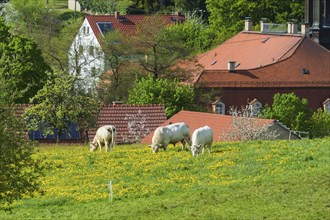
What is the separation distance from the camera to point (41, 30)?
118938mm

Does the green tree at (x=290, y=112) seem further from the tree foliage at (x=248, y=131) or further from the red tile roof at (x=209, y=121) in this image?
the tree foliage at (x=248, y=131)

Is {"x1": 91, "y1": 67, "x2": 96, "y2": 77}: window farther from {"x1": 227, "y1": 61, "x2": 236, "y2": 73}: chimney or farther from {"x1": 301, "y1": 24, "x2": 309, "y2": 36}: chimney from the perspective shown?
{"x1": 301, "y1": 24, "x2": 309, "y2": 36}: chimney

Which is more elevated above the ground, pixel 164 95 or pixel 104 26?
pixel 104 26

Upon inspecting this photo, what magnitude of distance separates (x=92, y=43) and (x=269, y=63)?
20.0 meters

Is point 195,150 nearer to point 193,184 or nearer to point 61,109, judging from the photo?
point 193,184

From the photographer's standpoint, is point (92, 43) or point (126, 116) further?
point (92, 43)

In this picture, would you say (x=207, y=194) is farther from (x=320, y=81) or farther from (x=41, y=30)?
(x=41, y=30)

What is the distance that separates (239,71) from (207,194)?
49.0m

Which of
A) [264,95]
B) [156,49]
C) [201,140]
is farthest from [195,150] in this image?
[156,49]

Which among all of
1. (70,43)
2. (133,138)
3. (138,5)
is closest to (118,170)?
(133,138)

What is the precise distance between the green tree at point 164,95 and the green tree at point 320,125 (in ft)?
21.7

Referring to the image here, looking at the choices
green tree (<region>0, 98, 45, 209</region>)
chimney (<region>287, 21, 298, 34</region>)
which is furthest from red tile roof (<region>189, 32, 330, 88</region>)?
green tree (<region>0, 98, 45, 209</region>)

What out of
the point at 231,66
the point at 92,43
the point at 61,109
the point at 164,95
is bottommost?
the point at 61,109

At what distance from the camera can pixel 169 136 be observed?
149 ft
